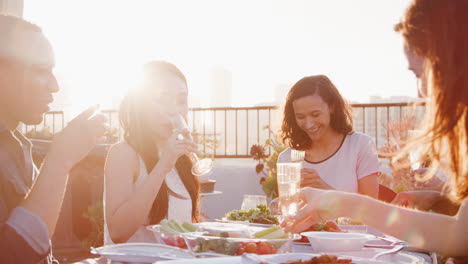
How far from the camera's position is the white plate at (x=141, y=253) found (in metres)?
1.09

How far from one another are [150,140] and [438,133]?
1.42 m

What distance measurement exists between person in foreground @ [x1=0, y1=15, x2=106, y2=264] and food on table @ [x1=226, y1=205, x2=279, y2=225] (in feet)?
2.39

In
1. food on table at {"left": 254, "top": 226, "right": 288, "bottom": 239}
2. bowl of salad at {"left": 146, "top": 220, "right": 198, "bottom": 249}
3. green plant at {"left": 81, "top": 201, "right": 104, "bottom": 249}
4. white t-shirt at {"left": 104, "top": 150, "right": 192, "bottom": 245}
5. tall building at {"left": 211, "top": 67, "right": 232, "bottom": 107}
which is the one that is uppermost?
tall building at {"left": 211, "top": 67, "right": 232, "bottom": 107}

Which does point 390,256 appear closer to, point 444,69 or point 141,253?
point 444,69

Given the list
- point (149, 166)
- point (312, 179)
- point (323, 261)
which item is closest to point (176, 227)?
point (323, 261)

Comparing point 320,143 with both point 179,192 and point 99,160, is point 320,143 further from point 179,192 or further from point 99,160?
point 99,160

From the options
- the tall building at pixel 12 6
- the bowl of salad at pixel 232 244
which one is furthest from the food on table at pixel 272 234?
the tall building at pixel 12 6

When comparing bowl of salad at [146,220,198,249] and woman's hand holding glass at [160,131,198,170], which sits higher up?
woman's hand holding glass at [160,131,198,170]

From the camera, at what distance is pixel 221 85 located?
6969 centimetres

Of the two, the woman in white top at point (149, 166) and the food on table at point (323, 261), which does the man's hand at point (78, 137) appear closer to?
the woman in white top at point (149, 166)

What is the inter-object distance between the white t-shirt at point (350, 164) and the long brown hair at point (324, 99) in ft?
0.54

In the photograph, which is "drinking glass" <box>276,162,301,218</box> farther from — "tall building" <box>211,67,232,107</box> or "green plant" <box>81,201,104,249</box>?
"tall building" <box>211,67,232,107</box>

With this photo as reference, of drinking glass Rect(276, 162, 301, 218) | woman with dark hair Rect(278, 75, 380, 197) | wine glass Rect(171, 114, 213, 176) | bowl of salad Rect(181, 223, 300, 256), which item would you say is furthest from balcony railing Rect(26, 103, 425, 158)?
bowl of salad Rect(181, 223, 300, 256)

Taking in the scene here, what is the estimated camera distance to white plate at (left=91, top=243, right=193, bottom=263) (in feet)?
3.56
